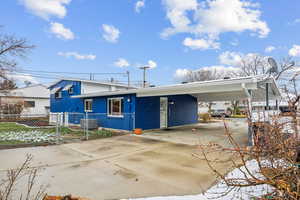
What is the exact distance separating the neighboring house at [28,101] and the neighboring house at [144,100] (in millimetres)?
8192

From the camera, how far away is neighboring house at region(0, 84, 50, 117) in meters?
21.1

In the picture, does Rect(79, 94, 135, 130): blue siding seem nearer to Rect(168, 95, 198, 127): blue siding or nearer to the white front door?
the white front door

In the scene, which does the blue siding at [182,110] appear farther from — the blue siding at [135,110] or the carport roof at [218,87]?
the carport roof at [218,87]

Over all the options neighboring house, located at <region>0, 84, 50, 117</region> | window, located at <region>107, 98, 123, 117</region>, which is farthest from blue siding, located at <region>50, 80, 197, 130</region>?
neighboring house, located at <region>0, 84, 50, 117</region>

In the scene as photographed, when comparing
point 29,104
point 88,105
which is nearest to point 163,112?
point 88,105

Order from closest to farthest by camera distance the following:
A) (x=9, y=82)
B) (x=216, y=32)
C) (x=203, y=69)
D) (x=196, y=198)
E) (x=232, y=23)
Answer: (x=196, y=198) < (x=232, y=23) < (x=9, y=82) < (x=216, y=32) < (x=203, y=69)

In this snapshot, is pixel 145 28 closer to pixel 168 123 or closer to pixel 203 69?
pixel 168 123

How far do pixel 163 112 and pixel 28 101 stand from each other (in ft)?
70.7

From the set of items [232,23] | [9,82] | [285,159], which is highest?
[232,23]

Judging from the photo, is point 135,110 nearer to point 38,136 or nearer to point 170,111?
point 170,111

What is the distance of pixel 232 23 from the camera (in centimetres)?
1323

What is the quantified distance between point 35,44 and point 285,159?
17355mm

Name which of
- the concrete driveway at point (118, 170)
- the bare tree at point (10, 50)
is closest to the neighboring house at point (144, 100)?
the concrete driveway at point (118, 170)

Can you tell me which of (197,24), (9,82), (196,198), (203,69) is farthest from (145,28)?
(203,69)
